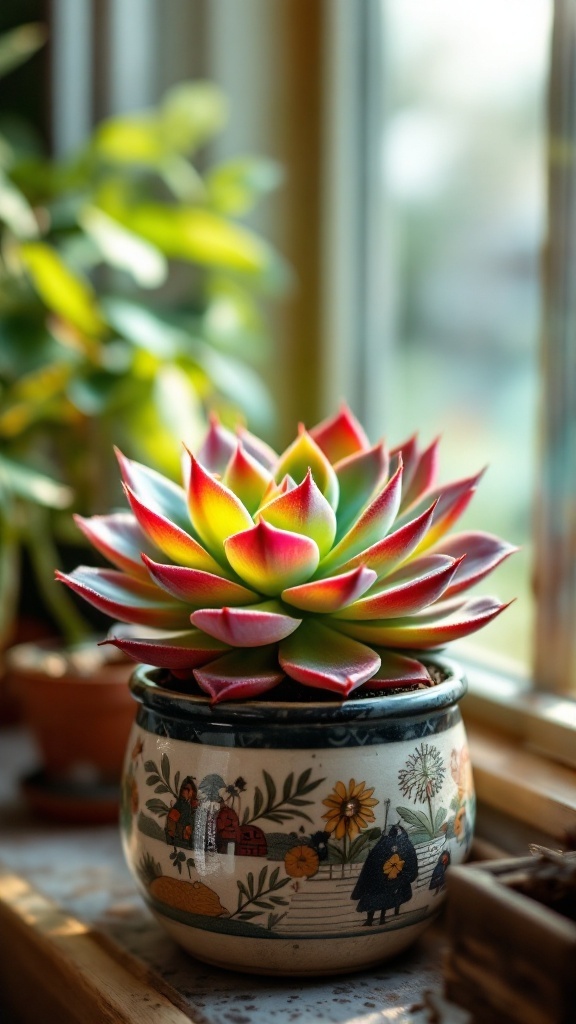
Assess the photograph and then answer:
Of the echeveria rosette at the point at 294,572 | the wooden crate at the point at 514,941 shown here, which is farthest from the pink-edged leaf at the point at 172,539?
the wooden crate at the point at 514,941

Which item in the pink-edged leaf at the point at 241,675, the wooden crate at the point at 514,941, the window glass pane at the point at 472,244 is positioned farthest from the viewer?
the window glass pane at the point at 472,244

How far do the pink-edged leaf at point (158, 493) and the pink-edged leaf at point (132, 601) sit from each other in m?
0.04

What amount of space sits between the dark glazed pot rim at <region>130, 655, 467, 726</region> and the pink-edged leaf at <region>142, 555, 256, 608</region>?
5cm

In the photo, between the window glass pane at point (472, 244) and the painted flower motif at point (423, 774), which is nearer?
the painted flower motif at point (423, 774)

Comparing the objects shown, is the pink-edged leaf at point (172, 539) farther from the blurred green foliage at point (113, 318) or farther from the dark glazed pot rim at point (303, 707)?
the blurred green foliage at point (113, 318)

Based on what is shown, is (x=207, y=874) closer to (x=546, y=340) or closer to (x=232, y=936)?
(x=232, y=936)

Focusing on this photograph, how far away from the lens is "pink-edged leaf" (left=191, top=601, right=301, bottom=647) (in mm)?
521

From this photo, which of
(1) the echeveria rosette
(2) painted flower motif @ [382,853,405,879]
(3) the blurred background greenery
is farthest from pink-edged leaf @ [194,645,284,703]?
(3) the blurred background greenery

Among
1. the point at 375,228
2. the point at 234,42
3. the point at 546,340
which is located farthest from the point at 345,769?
the point at 234,42

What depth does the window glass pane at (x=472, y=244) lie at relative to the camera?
89 centimetres

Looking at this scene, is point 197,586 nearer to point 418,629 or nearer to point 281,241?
point 418,629

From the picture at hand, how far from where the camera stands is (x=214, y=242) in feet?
3.38

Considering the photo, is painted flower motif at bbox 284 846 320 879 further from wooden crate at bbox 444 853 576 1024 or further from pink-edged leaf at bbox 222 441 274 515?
pink-edged leaf at bbox 222 441 274 515

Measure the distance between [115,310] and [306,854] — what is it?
0.62 meters
